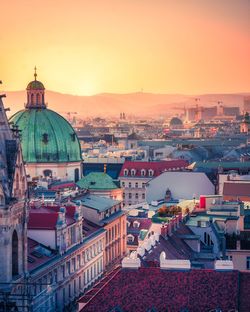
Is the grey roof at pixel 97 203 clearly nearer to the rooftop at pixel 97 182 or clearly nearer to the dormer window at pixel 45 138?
the rooftop at pixel 97 182

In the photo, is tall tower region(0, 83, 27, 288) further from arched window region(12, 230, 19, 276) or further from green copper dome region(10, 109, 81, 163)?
green copper dome region(10, 109, 81, 163)

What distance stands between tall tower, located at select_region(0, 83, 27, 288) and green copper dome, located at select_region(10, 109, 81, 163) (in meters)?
63.3

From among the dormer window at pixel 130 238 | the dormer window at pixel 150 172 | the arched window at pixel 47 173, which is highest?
the arched window at pixel 47 173

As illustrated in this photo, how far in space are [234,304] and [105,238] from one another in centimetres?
4590

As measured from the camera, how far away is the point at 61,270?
75688mm

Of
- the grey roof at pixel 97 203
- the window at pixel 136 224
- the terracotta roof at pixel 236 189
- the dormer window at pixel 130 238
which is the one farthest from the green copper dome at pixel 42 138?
the terracotta roof at pixel 236 189

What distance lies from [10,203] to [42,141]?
215 ft

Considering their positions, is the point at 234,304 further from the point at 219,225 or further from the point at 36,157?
the point at 36,157

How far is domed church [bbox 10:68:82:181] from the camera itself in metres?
124

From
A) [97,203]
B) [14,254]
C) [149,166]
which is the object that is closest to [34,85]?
[97,203]

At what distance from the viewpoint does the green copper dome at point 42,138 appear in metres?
124

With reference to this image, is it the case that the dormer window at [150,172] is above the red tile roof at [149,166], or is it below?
below

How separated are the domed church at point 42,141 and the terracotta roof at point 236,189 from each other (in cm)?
2520

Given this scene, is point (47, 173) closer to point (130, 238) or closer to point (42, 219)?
point (130, 238)
